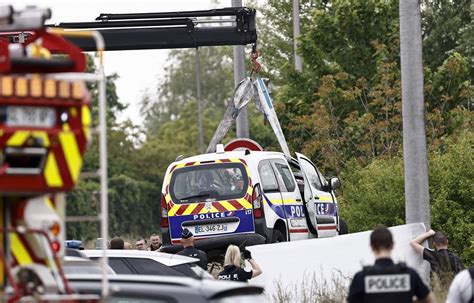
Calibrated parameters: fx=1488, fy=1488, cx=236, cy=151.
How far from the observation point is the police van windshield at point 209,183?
72.4 feet

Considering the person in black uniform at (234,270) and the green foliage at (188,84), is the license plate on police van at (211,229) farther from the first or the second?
the green foliage at (188,84)

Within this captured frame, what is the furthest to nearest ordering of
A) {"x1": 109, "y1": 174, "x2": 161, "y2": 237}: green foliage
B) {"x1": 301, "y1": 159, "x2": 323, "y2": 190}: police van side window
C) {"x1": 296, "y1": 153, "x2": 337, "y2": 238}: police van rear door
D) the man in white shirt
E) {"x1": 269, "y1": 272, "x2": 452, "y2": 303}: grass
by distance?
{"x1": 109, "y1": 174, "x2": 161, "y2": 237}: green foliage → {"x1": 301, "y1": 159, "x2": 323, "y2": 190}: police van side window → {"x1": 296, "y1": 153, "x2": 337, "y2": 238}: police van rear door → {"x1": 269, "y1": 272, "x2": 452, "y2": 303}: grass → the man in white shirt

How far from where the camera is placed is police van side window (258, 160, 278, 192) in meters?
22.3

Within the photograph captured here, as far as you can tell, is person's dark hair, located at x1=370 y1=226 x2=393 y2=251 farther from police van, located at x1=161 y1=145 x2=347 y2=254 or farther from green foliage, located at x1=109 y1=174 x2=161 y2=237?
green foliage, located at x1=109 y1=174 x2=161 y2=237

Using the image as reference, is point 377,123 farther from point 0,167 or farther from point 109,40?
point 0,167

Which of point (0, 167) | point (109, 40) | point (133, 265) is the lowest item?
point (133, 265)

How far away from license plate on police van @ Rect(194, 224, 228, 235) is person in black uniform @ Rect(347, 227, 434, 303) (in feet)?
36.6

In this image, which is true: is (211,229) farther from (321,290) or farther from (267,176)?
(321,290)

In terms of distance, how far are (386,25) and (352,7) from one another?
37.5 inches

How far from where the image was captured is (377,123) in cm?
3222

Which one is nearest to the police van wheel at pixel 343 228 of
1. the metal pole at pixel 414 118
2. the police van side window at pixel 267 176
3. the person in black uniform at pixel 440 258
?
the police van side window at pixel 267 176

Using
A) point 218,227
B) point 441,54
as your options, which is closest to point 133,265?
point 218,227

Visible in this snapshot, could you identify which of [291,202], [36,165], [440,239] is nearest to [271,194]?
[291,202]

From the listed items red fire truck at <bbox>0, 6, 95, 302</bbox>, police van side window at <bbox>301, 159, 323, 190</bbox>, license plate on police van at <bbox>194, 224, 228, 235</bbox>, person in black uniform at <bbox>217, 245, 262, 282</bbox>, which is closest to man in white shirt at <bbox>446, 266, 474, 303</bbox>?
red fire truck at <bbox>0, 6, 95, 302</bbox>
